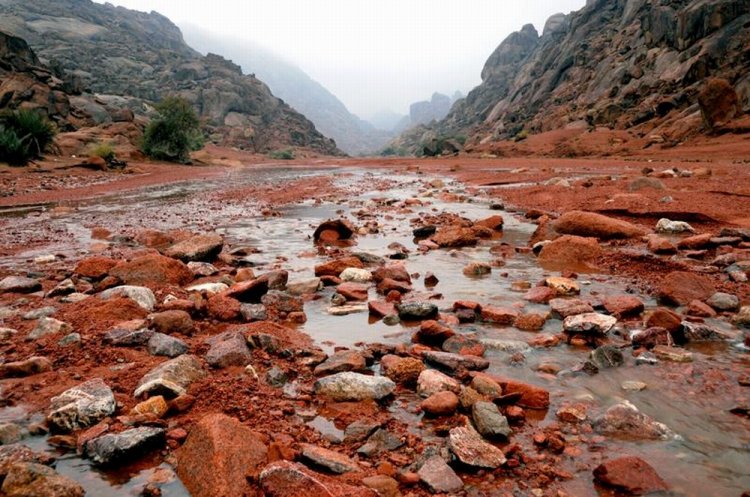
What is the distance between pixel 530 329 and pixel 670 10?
71826 mm

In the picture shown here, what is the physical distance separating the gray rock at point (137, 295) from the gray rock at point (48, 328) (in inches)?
37.1

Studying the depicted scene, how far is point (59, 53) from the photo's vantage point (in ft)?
325

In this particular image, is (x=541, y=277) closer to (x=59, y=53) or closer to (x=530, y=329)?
(x=530, y=329)

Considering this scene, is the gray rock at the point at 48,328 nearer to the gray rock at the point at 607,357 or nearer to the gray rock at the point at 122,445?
the gray rock at the point at 122,445

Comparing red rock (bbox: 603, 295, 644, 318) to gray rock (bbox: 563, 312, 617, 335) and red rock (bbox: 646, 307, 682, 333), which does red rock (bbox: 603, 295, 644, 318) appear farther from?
red rock (bbox: 646, 307, 682, 333)

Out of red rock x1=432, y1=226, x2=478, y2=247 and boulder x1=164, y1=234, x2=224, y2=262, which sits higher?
red rock x1=432, y1=226, x2=478, y2=247

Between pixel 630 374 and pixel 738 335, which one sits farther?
pixel 738 335

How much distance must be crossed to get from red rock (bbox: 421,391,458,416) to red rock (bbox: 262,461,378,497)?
44.4 inches

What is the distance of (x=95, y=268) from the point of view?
7953 mm

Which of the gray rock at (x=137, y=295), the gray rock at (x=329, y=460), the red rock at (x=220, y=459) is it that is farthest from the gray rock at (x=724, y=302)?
the gray rock at (x=137, y=295)

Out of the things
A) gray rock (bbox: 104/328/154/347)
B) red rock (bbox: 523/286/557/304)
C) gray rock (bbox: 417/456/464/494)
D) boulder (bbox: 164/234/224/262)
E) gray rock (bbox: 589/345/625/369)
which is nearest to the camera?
gray rock (bbox: 417/456/464/494)

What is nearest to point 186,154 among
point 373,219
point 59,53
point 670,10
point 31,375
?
point 373,219

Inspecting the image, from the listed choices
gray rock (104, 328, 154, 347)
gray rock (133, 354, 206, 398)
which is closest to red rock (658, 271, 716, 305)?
gray rock (133, 354, 206, 398)

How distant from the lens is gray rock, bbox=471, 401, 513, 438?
139 inches
